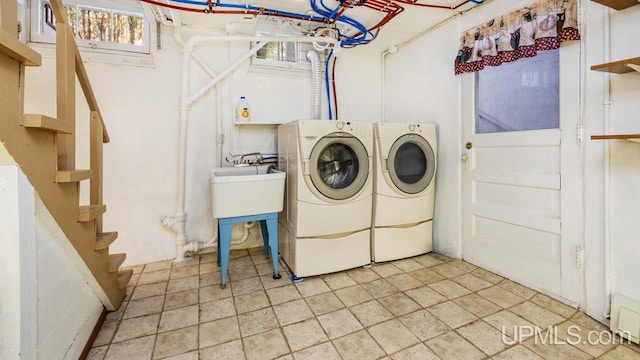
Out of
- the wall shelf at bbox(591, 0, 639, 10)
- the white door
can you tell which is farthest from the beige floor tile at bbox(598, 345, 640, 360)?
the wall shelf at bbox(591, 0, 639, 10)

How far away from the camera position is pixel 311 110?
289 cm

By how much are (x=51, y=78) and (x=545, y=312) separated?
145 inches

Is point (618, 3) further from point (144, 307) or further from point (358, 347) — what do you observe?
point (144, 307)

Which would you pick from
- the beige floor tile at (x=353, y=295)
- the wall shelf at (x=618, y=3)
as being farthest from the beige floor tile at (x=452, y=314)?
the wall shelf at (x=618, y=3)

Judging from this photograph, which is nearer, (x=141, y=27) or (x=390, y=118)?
(x=141, y=27)

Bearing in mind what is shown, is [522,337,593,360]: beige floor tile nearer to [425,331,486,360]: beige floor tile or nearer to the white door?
[425,331,486,360]: beige floor tile

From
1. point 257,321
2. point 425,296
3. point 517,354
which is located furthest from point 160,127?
point 517,354

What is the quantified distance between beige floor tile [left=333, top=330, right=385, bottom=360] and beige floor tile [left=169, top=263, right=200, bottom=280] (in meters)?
1.38

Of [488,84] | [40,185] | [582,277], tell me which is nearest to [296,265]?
[40,185]

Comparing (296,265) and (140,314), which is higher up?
(296,265)

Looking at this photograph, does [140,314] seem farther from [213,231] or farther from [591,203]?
[591,203]

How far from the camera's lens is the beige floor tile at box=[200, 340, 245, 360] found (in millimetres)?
1312

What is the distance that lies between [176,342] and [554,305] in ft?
7.23

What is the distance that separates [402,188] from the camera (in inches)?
90.7
